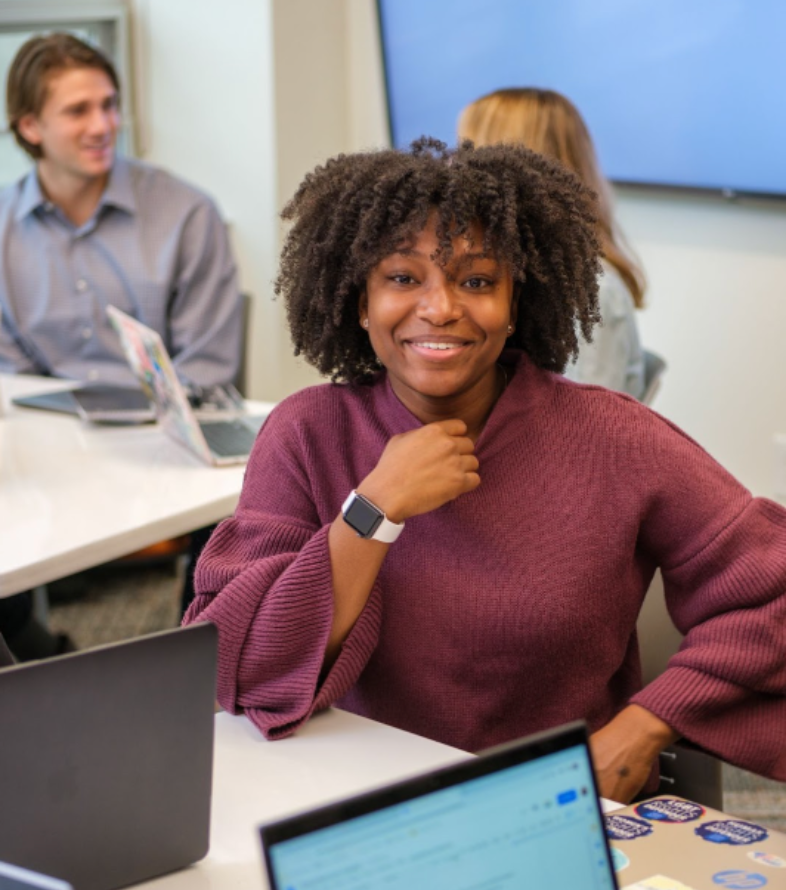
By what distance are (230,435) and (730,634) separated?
3.94 feet

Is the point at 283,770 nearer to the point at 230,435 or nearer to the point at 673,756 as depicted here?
the point at 673,756

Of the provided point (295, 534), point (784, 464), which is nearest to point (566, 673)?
point (295, 534)

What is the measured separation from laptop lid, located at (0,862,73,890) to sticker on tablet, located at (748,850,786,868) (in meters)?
0.65

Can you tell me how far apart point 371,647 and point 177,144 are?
2735 mm

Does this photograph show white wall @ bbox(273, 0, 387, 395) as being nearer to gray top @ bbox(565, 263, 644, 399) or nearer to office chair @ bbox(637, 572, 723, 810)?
gray top @ bbox(565, 263, 644, 399)

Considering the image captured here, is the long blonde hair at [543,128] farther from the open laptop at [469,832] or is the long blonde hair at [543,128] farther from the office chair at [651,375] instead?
the open laptop at [469,832]

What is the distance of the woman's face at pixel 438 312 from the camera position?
136 cm

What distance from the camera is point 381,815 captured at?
670 millimetres

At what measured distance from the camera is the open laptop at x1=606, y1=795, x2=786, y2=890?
1040 mm

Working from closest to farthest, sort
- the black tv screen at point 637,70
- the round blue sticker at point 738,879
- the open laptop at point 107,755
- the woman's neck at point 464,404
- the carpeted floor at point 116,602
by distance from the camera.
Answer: the open laptop at point 107,755
the round blue sticker at point 738,879
the woman's neck at point 464,404
the black tv screen at point 637,70
the carpeted floor at point 116,602

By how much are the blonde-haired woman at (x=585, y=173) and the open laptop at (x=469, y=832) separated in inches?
64.9

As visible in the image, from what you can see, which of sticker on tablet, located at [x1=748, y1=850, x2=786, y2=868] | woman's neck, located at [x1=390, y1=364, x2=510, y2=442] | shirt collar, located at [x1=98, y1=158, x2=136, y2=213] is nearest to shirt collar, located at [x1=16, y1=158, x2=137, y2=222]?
shirt collar, located at [x1=98, y1=158, x2=136, y2=213]

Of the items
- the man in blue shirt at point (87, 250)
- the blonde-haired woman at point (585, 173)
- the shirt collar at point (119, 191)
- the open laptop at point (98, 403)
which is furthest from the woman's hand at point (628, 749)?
the shirt collar at point (119, 191)

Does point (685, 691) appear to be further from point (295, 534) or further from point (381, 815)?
point (381, 815)
